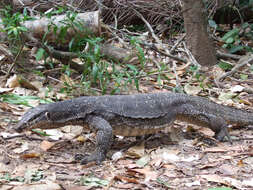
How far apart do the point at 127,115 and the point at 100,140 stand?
56 centimetres

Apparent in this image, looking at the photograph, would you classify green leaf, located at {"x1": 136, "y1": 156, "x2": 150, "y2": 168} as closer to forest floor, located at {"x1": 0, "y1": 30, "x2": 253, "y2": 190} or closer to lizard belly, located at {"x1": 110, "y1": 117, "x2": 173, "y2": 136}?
forest floor, located at {"x1": 0, "y1": 30, "x2": 253, "y2": 190}

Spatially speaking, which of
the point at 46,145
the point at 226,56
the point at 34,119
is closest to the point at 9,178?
the point at 34,119

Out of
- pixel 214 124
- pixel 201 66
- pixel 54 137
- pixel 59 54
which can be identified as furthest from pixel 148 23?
pixel 54 137

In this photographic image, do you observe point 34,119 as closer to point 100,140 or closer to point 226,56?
point 100,140

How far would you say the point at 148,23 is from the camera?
362 inches

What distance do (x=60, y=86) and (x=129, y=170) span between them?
294cm

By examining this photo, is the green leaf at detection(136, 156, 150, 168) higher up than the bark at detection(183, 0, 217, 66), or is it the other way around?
the bark at detection(183, 0, 217, 66)

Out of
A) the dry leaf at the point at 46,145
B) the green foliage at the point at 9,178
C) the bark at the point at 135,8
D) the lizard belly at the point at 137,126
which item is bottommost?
the dry leaf at the point at 46,145

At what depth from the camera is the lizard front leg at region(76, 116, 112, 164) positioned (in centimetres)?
421

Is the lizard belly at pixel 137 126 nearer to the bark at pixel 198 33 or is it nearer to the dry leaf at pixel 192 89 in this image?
the dry leaf at pixel 192 89

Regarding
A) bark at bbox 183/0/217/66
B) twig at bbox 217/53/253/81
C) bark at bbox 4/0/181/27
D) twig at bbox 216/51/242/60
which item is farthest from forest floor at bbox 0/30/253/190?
bark at bbox 4/0/181/27

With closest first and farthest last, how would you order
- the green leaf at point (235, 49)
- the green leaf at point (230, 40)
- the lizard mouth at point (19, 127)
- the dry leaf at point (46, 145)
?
the lizard mouth at point (19, 127) < the dry leaf at point (46, 145) < the green leaf at point (235, 49) < the green leaf at point (230, 40)

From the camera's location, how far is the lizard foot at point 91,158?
416 cm

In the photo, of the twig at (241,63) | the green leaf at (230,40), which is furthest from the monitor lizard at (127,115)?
the green leaf at (230,40)
